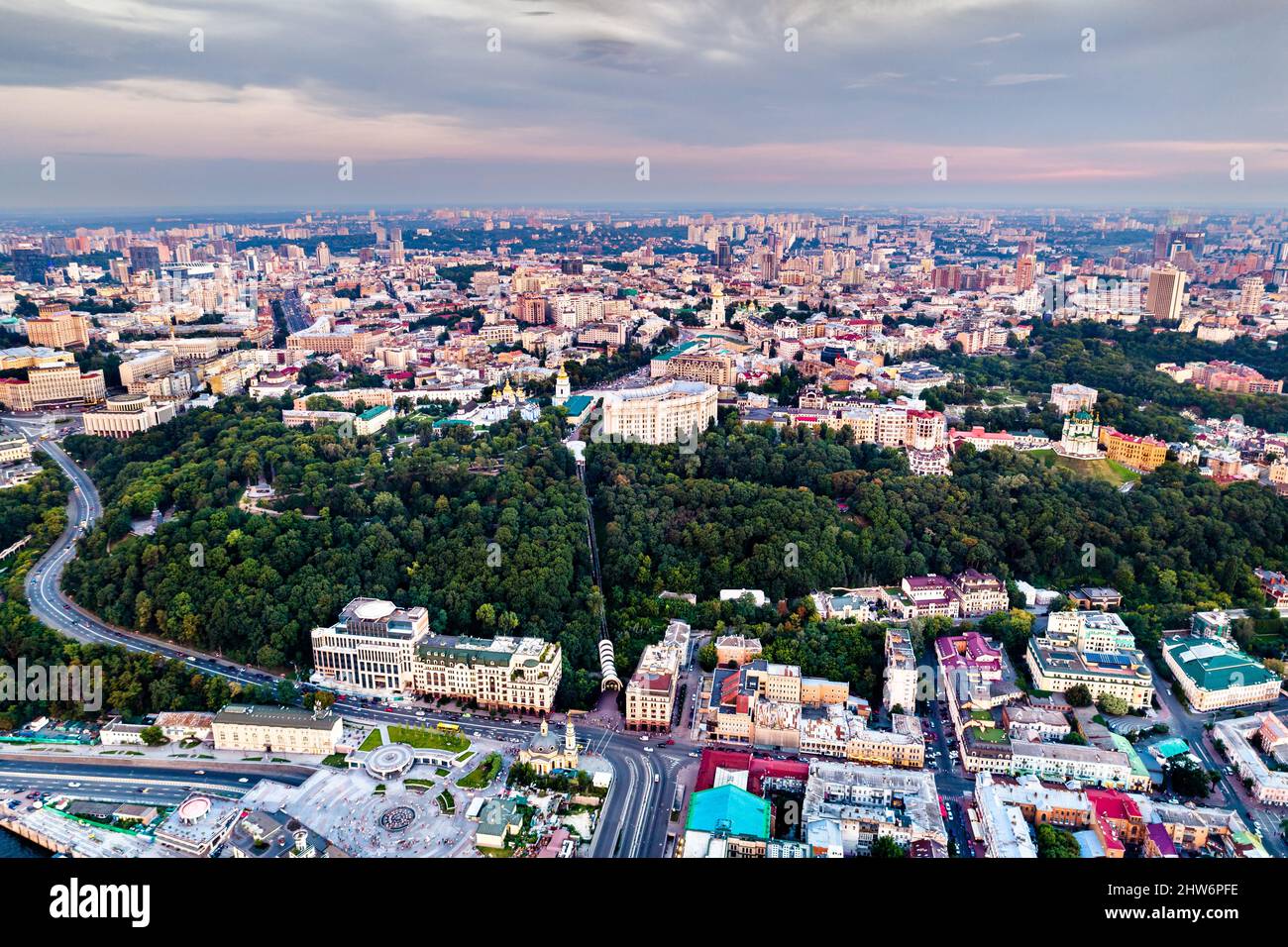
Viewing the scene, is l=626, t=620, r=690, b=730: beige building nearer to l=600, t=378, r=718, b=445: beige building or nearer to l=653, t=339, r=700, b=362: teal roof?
l=600, t=378, r=718, b=445: beige building

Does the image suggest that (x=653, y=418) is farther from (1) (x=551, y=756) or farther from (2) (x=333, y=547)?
(1) (x=551, y=756)

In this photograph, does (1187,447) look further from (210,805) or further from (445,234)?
(445,234)

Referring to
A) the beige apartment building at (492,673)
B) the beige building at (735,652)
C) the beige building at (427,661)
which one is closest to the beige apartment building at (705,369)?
the beige building at (735,652)

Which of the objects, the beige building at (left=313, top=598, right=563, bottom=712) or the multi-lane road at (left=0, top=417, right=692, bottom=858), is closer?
the multi-lane road at (left=0, top=417, right=692, bottom=858)

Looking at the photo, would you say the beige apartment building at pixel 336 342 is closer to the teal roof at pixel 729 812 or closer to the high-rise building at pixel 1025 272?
the teal roof at pixel 729 812

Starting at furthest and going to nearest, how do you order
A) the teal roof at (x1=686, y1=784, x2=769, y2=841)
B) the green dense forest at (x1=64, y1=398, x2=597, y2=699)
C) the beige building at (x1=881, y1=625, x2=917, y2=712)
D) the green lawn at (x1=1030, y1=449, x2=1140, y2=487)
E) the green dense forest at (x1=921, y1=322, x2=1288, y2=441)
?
the green dense forest at (x1=921, y1=322, x2=1288, y2=441)
the green lawn at (x1=1030, y1=449, x2=1140, y2=487)
the green dense forest at (x1=64, y1=398, x2=597, y2=699)
the beige building at (x1=881, y1=625, x2=917, y2=712)
the teal roof at (x1=686, y1=784, x2=769, y2=841)

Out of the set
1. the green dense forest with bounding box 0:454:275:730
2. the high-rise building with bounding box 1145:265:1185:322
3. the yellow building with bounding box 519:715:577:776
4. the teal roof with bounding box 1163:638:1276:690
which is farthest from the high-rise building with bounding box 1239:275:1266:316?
the green dense forest with bounding box 0:454:275:730
